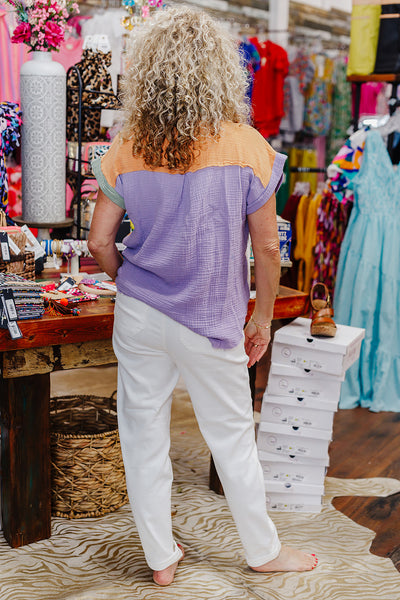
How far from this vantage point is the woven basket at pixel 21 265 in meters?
2.44

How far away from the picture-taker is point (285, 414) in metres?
2.77

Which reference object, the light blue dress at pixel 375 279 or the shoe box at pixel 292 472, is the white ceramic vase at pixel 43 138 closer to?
the shoe box at pixel 292 472

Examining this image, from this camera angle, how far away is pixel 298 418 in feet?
9.04

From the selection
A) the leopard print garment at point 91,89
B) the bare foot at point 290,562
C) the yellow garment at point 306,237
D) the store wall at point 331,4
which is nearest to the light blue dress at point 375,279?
the yellow garment at point 306,237

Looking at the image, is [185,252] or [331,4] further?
[331,4]

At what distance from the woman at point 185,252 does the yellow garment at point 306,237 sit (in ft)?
9.66

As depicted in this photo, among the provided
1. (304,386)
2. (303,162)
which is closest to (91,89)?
(304,386)

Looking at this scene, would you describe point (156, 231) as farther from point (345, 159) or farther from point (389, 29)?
point (389, 29)

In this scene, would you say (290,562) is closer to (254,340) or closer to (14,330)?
(254,340)

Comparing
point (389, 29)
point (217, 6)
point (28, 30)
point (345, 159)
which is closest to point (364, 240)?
point (345, 159)

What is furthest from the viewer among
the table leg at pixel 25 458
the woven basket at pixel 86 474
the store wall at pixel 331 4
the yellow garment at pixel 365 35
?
the store wall at pixel 331 4

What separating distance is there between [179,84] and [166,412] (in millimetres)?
936

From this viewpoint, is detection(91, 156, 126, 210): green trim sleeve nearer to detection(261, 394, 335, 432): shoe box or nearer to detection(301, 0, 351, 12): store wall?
detection(261, 394, 335, 432): shoe box

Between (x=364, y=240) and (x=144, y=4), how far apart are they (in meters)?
1.70
